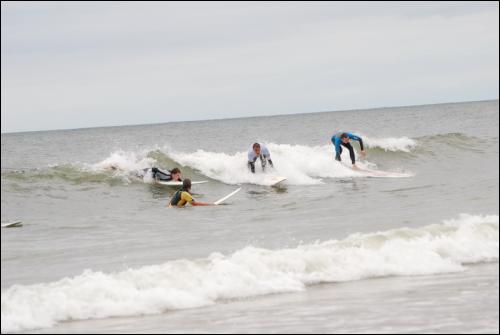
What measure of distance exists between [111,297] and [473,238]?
5504 millimetres

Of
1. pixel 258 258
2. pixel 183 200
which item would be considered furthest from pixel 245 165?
pixel 258 258

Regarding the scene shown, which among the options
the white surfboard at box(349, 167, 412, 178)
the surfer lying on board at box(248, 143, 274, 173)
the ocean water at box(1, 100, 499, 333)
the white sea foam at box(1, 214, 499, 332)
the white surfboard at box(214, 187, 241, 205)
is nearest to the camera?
the ocean water at box(1, 100, 499, 333)

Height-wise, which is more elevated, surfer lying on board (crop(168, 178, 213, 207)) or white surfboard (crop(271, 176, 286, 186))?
white surfboard (crop(271, 176, 286, 186))

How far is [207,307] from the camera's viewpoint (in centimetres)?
828

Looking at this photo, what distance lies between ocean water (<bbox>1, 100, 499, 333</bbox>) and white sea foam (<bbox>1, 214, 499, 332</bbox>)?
0.07ft

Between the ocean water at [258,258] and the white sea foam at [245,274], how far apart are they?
0.02 m

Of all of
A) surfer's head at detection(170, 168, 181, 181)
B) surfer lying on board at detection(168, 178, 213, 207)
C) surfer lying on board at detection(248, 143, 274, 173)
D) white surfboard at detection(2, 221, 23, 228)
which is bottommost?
white surfboard at detection(2, 221, 23, 228)

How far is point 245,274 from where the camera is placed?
919cm

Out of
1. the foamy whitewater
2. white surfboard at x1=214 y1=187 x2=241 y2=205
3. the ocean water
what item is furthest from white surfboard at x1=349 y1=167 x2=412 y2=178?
white surfboard at x1=214 y1=187 x2=241 y2=205

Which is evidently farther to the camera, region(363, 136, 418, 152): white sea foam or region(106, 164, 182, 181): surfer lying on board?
region(363, 136, 418, 152): white sea foam

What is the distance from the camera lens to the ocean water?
7664 mm

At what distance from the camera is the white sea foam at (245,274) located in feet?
26.7

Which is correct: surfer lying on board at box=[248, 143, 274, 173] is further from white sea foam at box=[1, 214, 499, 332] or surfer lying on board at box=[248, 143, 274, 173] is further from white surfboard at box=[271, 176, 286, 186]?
white sea foam at box=[1, 214, 499, 332]

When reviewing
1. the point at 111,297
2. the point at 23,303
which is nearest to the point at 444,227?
the point at 111,297
